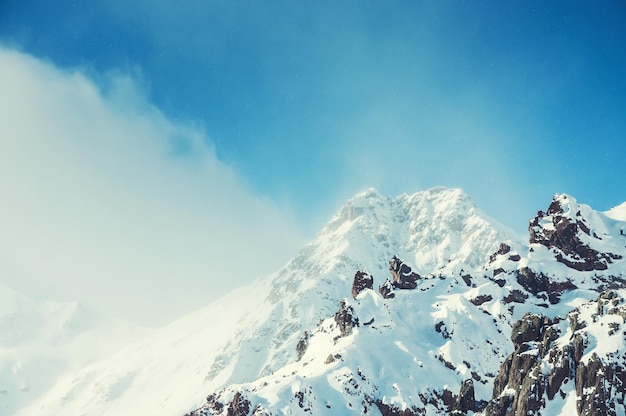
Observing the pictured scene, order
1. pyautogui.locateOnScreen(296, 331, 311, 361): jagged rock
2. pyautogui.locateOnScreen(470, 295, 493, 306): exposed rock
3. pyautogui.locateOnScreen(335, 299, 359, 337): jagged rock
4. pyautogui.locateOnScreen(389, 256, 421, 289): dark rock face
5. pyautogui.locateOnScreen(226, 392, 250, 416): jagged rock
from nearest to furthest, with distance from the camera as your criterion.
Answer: pyautogui.locateOnScreen(226, 392, 250, 416): jagged rock, pyautogui.locateOnScreen(335, 299, 359, 337): jagged rock, pyautogui.locateOnScreen(470, 295, 493, 306): exposed rock, pyautogui.locateOnScreen(296, 331, 311, 361): jagged rock, pyautogui.locateOnScreen(389, 256, 421, 289): dark rock face

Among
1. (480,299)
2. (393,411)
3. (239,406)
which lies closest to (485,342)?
(480,299)

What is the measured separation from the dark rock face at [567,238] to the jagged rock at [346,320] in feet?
241

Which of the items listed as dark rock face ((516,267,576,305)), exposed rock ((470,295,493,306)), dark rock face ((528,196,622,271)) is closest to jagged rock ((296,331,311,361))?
exposed rock ((470,295,493,306))

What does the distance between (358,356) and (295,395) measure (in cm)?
2269

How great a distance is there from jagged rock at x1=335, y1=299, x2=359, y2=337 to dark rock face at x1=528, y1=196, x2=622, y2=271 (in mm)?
73492

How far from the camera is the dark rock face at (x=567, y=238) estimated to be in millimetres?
174750

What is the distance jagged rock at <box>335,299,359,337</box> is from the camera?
150500 mm

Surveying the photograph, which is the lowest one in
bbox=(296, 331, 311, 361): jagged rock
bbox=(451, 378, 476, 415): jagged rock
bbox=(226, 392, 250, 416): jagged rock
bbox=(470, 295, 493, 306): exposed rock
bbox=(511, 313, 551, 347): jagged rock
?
bbox=(226, 392, 250, 416): jagged rock

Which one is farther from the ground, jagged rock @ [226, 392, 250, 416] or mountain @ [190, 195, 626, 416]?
mountain @ [190, 195, 626, 416]

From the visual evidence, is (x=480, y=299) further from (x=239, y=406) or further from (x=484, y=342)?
(x=239, y=406)

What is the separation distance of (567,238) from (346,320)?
271 ft

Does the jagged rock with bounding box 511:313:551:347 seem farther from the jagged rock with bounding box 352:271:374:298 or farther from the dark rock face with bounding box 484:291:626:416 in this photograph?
the jagged rock with bounding box 352:271:374:298

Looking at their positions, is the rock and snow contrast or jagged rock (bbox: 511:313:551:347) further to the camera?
jagged rock (bbox: 511:313:551:347)

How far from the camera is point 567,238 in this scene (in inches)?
7180
